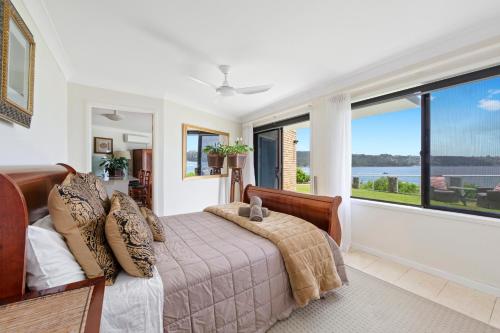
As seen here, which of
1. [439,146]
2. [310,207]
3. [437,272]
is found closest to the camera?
[310,207]

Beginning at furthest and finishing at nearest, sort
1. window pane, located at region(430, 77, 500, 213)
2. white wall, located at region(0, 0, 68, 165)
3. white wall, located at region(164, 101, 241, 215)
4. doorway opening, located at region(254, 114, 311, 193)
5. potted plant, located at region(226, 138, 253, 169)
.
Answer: doorway opening, located at region(254, 114, 311, 193)
potted plant, located at region(226, 138, 253, 169)
white wall, located at region(164, 101, 241, 215)
window pane, located at region(430, 77, 500, 213)
white wall, located at region(0, 0, 68, 165)

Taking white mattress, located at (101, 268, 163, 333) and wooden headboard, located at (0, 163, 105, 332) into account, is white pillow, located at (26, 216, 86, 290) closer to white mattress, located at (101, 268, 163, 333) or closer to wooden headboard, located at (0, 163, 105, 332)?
wooden headboard, located at (0, 163, 105, 332)

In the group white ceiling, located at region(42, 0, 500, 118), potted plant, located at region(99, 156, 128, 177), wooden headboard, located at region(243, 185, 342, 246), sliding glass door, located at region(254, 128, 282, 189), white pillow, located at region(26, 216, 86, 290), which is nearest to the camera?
white pillow, located at region(26, 216, 86, 290)

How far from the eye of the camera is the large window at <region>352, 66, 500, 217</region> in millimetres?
2180

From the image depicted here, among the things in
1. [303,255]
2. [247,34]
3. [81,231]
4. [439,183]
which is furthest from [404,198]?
[81,231]

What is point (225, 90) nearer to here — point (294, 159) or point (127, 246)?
point (127, 246)

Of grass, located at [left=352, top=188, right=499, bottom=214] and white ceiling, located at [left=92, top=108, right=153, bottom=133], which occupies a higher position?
white ceiling, located at [left=92, top=108, right=153, bottom=133]

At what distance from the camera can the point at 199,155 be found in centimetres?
439

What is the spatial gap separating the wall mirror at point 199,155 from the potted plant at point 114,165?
9.39 ft

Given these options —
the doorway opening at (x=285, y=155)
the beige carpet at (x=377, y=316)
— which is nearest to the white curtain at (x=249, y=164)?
the doorway opening at (x=285, y=155)

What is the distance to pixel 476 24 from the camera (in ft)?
6.13

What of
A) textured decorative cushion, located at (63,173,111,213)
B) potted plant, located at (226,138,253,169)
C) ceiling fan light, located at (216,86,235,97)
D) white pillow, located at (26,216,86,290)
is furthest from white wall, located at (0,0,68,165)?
potted plant, located at (226,138,253,169)

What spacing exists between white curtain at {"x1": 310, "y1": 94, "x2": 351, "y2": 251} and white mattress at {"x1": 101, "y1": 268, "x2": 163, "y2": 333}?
102 inches

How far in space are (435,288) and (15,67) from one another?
3818 mm
